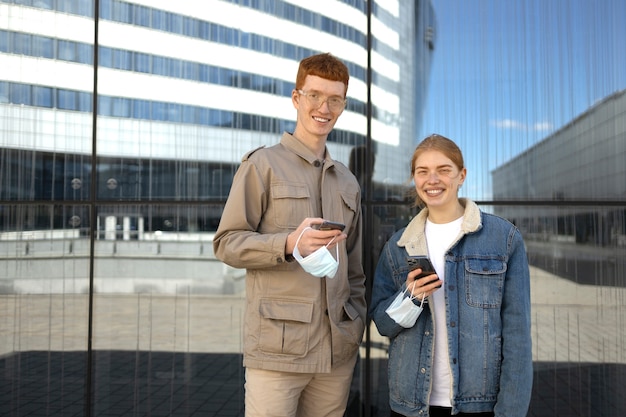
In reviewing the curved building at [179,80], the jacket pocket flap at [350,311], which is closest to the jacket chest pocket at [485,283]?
the jacket pocket flap at [350,311]

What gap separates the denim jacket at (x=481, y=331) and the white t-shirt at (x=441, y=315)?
4 centimetres

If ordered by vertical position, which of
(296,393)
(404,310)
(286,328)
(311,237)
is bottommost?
(296,393)

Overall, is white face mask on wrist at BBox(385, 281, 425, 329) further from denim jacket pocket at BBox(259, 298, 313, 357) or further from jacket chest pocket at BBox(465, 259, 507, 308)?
denim jacket pocket at BBox(259, 298, 313, 357)

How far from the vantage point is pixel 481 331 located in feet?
6.91

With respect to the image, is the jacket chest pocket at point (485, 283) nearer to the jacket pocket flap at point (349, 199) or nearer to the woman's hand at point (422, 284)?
the woman's hand at point (422, 284)

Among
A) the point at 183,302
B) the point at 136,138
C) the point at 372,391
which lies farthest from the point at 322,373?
the point at 136,138

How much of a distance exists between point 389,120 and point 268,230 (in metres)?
1.68

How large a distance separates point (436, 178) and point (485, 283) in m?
0.46

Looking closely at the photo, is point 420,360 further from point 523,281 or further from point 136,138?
point 136,138

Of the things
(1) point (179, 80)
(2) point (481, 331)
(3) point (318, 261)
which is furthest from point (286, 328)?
(1) point (179, 80)

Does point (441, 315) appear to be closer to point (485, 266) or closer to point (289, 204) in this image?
point (485, 266)

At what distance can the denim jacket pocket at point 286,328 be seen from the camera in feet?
7.39

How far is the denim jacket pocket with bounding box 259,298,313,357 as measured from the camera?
2254 millimetres

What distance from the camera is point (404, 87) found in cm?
372
